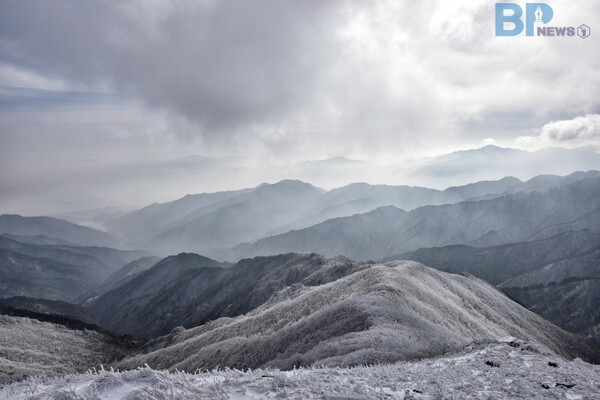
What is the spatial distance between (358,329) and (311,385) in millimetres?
24671

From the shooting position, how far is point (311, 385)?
1012cm

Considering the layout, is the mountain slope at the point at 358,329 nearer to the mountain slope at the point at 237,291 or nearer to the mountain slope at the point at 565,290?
the mountain slope at the point at 237,291

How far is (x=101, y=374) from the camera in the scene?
10.1 m

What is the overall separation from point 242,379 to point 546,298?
189284mm

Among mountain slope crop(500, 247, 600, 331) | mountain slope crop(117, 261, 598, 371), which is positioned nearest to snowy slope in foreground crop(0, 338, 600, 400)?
mountain slope crop(117, 261, 598, 371)

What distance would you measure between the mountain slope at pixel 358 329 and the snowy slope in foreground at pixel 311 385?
11218 mm

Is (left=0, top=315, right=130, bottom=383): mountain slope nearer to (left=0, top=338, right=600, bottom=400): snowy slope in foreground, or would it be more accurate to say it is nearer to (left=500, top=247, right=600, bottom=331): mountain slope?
(left=0, top=338, right=600, bottom=400): snowy slope in foreground

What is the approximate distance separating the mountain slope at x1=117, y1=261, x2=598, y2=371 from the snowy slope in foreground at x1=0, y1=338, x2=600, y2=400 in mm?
11218

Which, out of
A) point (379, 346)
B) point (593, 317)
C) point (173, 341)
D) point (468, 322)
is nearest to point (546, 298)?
point (593, 317)

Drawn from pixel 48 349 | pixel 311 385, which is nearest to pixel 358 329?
pixel 311 385

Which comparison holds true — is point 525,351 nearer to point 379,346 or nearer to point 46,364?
point 379,346

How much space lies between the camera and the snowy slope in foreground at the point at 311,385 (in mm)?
9281

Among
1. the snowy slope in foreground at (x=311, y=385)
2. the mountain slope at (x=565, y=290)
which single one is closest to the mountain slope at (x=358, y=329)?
the snowy slope in foreground at (x=311, y=385)

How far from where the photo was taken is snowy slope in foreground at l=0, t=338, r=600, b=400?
30.5 ft
